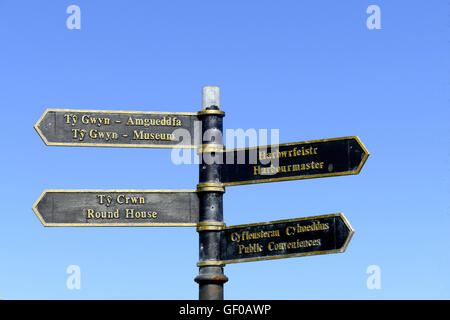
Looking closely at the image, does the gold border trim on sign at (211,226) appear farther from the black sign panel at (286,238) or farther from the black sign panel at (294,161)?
the black sign panel at (294,161)

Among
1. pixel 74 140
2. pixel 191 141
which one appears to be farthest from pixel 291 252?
pixel 74 140

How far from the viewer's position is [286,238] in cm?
1278

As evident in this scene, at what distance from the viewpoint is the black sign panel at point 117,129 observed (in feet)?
44.1

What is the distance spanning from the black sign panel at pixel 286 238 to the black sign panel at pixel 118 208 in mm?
667

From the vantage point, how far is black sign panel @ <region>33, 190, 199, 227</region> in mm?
13320

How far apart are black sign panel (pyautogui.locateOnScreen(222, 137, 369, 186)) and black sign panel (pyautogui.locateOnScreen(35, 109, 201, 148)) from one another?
2.25ft

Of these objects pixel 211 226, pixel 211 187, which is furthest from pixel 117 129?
pixel 211 226

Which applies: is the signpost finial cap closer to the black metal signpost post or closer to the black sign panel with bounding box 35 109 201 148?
the black metal signpost post

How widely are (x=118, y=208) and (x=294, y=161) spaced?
7.89ft

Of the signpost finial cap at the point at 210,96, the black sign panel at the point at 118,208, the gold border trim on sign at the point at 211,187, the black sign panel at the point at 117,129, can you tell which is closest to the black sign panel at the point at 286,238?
the gold border trim on sign at the point at 211,187

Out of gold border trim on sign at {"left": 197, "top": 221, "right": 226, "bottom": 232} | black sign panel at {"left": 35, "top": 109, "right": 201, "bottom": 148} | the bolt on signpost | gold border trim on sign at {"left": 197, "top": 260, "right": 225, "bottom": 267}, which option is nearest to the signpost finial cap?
the bolt on signpost

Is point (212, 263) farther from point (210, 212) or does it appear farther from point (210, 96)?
point (210, 96)
